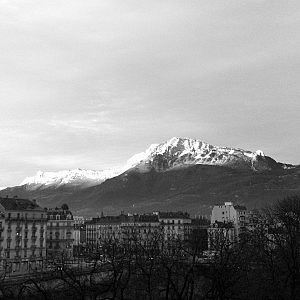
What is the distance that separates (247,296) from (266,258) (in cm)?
1995

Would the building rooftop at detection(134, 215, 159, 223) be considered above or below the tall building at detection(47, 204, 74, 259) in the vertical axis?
above

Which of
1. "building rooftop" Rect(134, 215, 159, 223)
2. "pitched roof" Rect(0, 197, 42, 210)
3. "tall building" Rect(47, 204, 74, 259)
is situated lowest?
"tall building" Rect(47, 204, 74, 259)

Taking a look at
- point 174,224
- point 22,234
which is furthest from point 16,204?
point 174,224

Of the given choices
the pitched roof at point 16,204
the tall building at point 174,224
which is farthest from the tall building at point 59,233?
the tall building at point 174,224

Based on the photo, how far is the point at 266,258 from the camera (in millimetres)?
76312

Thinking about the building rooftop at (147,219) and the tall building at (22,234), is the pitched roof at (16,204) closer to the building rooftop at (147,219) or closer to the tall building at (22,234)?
the tall building at (22,234)

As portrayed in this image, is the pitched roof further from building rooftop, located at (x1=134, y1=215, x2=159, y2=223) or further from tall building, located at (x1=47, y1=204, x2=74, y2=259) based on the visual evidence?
building rooftop, located at (x1=134, y1=215, x2=159, y2=223)

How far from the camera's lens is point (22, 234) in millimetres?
124188

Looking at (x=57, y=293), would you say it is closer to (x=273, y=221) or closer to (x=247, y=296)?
(x=247, y=296)

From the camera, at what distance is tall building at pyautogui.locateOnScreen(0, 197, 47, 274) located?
119 metres

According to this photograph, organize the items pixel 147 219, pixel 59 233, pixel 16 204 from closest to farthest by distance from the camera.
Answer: pixel 16 204 → pixel 59 233 → pixel 147 219

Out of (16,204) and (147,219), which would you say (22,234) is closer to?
(16,204)

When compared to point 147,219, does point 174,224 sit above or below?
below

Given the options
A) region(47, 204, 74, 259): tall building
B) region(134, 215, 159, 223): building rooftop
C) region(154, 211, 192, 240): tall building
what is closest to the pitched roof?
region(47, 204, 74, 259): tall building
